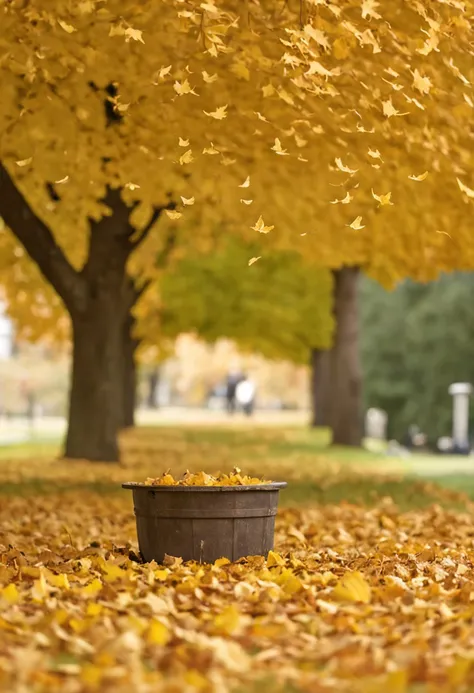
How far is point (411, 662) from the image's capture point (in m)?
5.48

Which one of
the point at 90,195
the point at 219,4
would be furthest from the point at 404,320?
the point at 219,4

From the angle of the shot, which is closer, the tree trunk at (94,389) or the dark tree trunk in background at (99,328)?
the dark tree trunk in background at (99,328)

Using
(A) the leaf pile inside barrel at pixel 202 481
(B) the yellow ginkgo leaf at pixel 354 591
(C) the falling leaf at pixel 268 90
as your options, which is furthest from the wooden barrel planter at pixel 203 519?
(C) the falling leaf at pixel 268 90

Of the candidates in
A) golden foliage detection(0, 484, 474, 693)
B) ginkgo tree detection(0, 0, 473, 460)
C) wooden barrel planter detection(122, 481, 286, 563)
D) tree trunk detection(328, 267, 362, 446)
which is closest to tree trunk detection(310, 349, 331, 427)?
tree trunk detection(328, 267, 362, 446)

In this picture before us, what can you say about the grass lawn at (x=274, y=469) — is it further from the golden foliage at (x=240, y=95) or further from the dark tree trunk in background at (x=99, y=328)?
the golden foliage at (x=240, y=95)

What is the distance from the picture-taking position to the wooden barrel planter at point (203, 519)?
8.34m

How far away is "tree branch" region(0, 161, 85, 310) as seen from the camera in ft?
55.4

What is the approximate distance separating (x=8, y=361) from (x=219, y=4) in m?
65.9

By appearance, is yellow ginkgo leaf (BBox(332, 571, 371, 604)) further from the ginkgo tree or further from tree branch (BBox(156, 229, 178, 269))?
tree branch (BBox(156, 229, 178, 269))

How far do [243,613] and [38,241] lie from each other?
12.1 metres

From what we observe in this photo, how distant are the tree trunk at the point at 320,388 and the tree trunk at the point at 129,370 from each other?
6739mm

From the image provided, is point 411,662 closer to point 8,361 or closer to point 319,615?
point 319,615

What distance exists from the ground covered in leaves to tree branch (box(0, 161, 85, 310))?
20.9 feet

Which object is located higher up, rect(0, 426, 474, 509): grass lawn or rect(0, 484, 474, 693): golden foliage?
rect(0, 426, 474, 509): grass lawn
